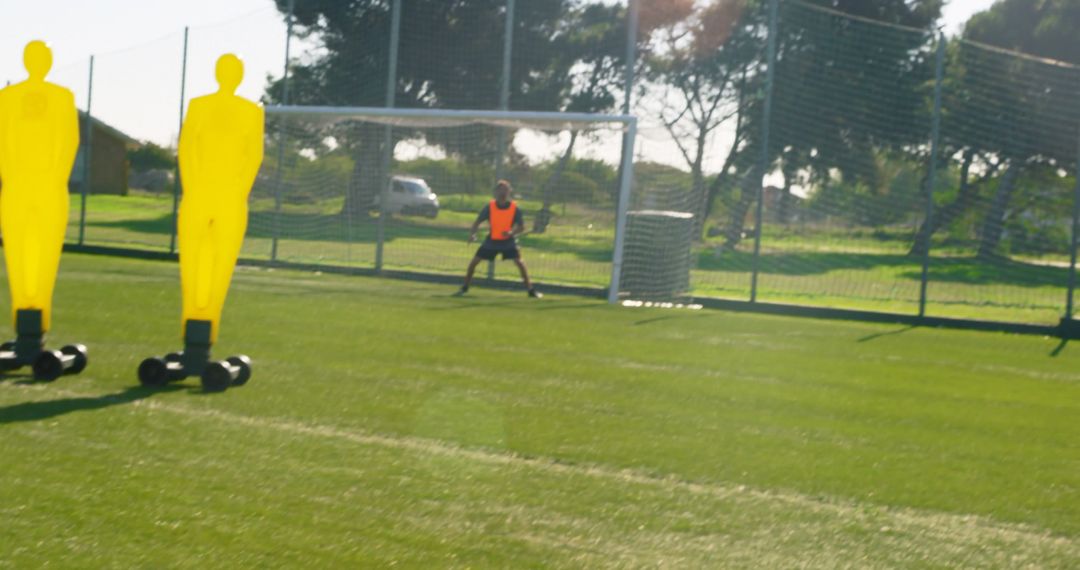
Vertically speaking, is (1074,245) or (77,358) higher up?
(1074,245)

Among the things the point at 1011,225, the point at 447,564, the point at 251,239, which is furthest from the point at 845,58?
the point at 447,564

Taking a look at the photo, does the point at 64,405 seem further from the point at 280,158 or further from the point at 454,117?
the point at 280,158

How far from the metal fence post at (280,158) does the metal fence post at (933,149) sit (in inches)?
369

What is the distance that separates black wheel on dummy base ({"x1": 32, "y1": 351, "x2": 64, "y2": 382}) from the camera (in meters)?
7.26

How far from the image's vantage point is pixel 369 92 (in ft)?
66.6

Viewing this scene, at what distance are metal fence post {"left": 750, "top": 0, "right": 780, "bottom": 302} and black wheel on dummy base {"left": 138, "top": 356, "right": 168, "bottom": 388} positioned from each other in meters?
10.2

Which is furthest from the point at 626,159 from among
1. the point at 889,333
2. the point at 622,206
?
the point at 889,333

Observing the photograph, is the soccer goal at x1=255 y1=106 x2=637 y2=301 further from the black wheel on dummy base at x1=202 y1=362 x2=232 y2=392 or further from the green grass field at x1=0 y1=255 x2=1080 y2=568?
the black wheel on dummy base at x1=202 y1=362 x2=232 y2=392

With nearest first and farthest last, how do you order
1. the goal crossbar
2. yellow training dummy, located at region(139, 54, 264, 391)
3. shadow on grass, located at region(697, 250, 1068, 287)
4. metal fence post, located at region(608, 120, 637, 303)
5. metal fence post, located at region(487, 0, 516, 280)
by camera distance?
1. yellow training dummy, located at region(139, 54, 264, 391)
2. metal fence post, located at region(608, 120, 637, 303)
3. shadow on grass, located at region(697, 250, 1068, 287)
4. the goal crossbar
5. metal fence post, located at region(487, 0, 516, 280)

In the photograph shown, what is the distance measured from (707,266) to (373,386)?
10166 mm

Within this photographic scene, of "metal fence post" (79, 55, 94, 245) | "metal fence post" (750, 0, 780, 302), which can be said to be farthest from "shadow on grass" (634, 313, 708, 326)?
"metal fence post" (79, 55, 94, 245)

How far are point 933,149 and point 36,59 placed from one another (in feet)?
36.5

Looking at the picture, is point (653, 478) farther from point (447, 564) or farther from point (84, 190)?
point (84, 190)

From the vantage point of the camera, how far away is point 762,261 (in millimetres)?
17500
